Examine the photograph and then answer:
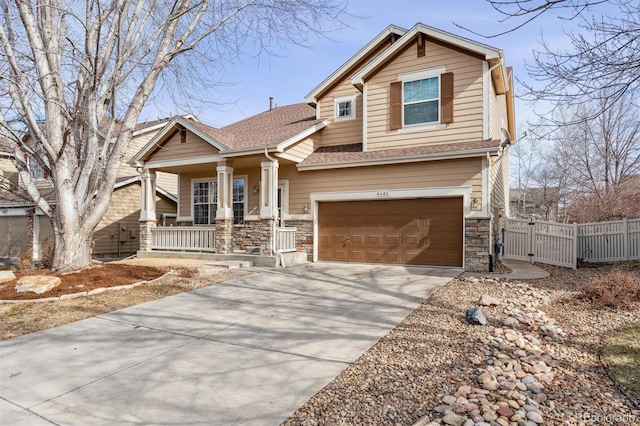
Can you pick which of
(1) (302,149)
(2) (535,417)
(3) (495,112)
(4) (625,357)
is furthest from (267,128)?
(2) (535,417)

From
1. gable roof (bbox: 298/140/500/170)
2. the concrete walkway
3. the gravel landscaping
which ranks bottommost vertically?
the gravel landscaping

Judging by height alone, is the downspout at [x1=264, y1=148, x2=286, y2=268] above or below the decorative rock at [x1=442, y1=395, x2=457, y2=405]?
above

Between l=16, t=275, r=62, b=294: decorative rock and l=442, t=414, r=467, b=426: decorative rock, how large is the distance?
797 cm

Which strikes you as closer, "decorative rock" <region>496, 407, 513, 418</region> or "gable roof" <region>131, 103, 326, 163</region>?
"decorative rock" <region>496, 407, 513, 418</region>

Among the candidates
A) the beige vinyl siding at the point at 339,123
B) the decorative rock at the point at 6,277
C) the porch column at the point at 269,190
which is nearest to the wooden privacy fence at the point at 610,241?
the beige vinyl siding at the point at 339,123

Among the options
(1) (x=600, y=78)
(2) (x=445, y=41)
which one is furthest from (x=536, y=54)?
(2) (x=445, y=41)

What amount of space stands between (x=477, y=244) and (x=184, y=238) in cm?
985

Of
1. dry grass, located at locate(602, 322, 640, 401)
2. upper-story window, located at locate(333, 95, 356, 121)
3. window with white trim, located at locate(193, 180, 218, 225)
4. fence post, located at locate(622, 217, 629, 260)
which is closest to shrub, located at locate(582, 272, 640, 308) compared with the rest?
dry grass, located at locate(602, 322, 640, 401)

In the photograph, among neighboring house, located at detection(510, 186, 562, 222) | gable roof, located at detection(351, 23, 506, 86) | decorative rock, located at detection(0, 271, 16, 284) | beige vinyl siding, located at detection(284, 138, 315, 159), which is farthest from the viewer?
neighboring house, located at detection(510, 186, 562, 222)

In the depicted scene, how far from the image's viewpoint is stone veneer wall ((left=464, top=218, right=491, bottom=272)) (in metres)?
10.1

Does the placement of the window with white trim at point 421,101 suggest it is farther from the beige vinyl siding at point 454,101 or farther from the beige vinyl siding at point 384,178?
the beige vinyl siding at point 384,178

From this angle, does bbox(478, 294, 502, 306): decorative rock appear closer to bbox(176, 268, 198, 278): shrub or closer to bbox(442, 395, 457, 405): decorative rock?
bbox(442, 395, 457, 405): decorative rock

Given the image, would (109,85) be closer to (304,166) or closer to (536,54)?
(304,166)

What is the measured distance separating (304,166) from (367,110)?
2.82 m
